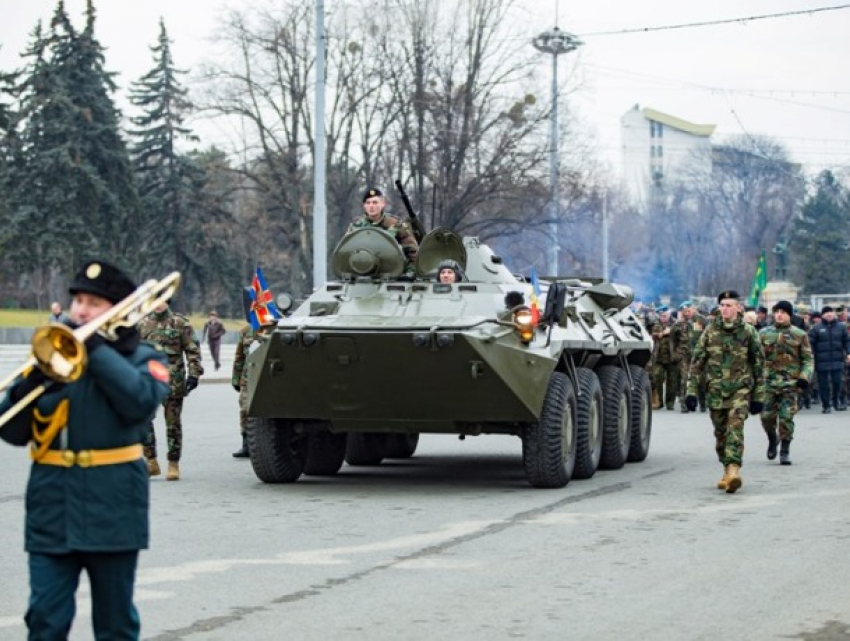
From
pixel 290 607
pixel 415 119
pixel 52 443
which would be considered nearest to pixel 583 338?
pixel 290 607

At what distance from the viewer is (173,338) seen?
1587cm

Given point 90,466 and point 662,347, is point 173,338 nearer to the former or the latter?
point 90,466

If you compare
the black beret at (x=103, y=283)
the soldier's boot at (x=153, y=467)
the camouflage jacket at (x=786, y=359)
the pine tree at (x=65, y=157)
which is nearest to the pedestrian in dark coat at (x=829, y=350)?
the camouflage jacket at (x=786, y=359)

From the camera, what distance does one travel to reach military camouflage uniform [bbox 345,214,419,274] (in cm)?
1616

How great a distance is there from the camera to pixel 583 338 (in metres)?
16.2

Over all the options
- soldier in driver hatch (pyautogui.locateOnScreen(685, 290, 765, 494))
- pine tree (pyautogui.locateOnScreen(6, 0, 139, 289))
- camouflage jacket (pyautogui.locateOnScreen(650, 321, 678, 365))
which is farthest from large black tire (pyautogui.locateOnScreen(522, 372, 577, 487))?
pine tree (pyautogui.locateOnScreen(6, 0, 139, 289))

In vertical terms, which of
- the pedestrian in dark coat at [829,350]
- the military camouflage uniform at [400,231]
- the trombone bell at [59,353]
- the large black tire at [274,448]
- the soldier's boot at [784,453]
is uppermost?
the military camouflage uniform at [400,231]

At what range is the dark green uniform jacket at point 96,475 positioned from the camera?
624 centimetres

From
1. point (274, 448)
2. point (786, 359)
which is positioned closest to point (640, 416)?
point (786, 359)

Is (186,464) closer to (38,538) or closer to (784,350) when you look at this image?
(784,350)

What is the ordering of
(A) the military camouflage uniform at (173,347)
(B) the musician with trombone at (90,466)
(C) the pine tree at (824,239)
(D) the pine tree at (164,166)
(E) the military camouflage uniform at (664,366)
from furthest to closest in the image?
(C) the pine tree at (824,239) < (D) the pine tree at (164,166) < (E) the military camouflage uniform at (664,366) < (A) the military camouflage uniform at (173,347) < (B) the musician with trombone at (90,466)

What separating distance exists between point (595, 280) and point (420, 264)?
399 centimetres

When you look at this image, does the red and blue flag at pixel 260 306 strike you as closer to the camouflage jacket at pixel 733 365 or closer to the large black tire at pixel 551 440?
the large black tire at pixel 551 440

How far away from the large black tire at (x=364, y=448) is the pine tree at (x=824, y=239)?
250 ft
